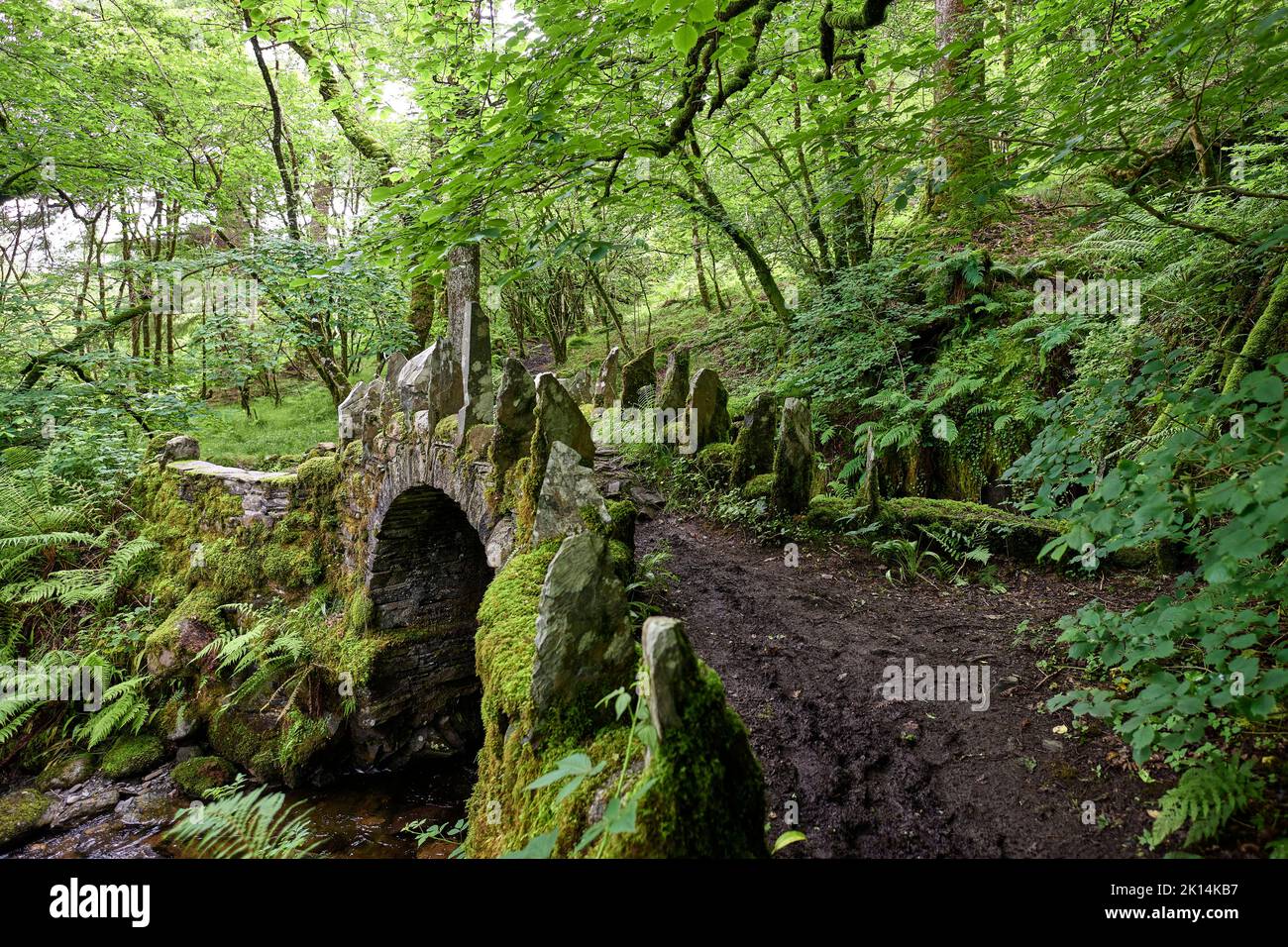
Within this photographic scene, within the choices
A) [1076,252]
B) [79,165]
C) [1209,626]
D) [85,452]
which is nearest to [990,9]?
[1076,252]

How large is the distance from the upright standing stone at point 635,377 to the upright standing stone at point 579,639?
833cm

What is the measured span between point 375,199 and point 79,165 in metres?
9.96

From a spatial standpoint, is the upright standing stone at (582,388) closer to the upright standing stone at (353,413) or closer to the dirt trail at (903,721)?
the upright standing stone at (353,413)

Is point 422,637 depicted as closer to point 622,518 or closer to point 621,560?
point 622,518

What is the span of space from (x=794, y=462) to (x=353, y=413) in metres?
6.09

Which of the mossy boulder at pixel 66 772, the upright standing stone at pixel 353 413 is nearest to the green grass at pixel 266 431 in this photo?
the upright standing stone at pixel 353 413

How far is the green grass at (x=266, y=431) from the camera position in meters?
12.5

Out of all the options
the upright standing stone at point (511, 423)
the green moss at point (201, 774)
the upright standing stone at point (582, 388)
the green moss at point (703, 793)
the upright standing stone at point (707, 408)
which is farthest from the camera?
the upright standing stone at point (582, 388)

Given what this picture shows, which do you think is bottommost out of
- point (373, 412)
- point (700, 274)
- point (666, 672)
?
point (666, 672)

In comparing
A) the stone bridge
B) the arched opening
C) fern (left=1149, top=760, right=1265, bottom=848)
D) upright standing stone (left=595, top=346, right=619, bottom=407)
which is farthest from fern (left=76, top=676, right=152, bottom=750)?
fern (left=1149, top=760, right=1265, bottom=848)

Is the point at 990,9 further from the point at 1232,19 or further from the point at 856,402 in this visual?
the point at 856,402

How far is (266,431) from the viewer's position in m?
14.3

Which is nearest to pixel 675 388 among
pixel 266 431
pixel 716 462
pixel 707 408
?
pixel 707 408

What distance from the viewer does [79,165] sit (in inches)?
324
